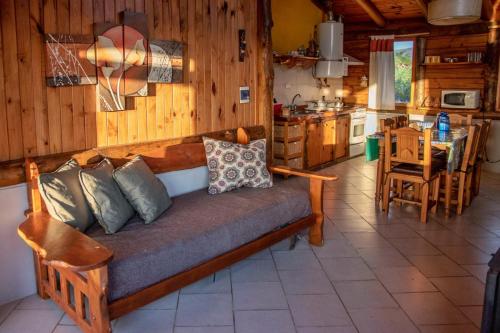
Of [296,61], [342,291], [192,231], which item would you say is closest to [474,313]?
[342,291]

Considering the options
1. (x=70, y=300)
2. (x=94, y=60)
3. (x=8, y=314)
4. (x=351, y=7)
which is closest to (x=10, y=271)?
(x=8, y=314)

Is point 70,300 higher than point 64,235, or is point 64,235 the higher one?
point 64,235

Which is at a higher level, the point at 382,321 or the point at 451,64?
the point at 451,64

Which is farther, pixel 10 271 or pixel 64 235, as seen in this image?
pixel 10 271

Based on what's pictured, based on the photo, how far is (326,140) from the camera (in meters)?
6.95

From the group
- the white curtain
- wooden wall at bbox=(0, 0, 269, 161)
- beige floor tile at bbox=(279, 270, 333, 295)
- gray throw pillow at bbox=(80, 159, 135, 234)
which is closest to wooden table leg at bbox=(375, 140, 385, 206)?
wooden wall at bbox=(0, 0, 269, 161)

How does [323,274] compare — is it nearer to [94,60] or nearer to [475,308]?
[475,308]

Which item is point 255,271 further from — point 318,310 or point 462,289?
point 462,289

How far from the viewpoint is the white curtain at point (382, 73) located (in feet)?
26.0

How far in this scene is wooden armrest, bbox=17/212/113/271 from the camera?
2102 mm

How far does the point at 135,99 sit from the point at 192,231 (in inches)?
44.7

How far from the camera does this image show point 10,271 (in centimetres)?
288

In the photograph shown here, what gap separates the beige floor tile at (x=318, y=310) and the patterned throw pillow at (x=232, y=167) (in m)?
1.04

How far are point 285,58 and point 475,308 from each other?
14.5ft
